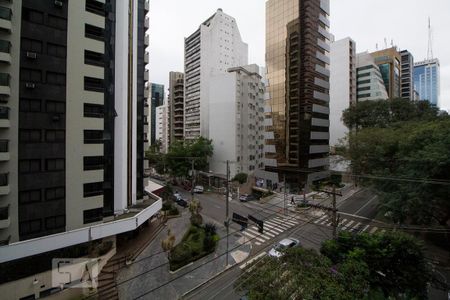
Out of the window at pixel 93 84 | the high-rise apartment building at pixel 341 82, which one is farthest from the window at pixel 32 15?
the high-rise apartment building at pixel 341 82

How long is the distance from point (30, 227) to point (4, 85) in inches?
354

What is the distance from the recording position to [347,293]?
346 inches

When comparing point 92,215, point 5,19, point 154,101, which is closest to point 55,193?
point 92,215

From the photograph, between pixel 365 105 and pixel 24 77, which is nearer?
pixel 24 77

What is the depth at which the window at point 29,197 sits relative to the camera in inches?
563

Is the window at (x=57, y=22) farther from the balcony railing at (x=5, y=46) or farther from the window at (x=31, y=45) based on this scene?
the balcony railing at (x=5, y=46)

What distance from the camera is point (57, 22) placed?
15414mm

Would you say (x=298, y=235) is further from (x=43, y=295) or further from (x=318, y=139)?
(x=318, y=139)

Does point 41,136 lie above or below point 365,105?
below

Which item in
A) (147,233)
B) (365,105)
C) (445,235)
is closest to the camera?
(445,235)

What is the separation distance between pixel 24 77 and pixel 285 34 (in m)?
40.3

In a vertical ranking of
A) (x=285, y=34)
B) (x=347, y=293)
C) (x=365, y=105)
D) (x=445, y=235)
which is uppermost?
(x=285, y=34)

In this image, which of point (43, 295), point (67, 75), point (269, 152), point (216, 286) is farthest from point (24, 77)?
point (269, 152)

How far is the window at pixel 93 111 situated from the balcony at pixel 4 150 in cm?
479
